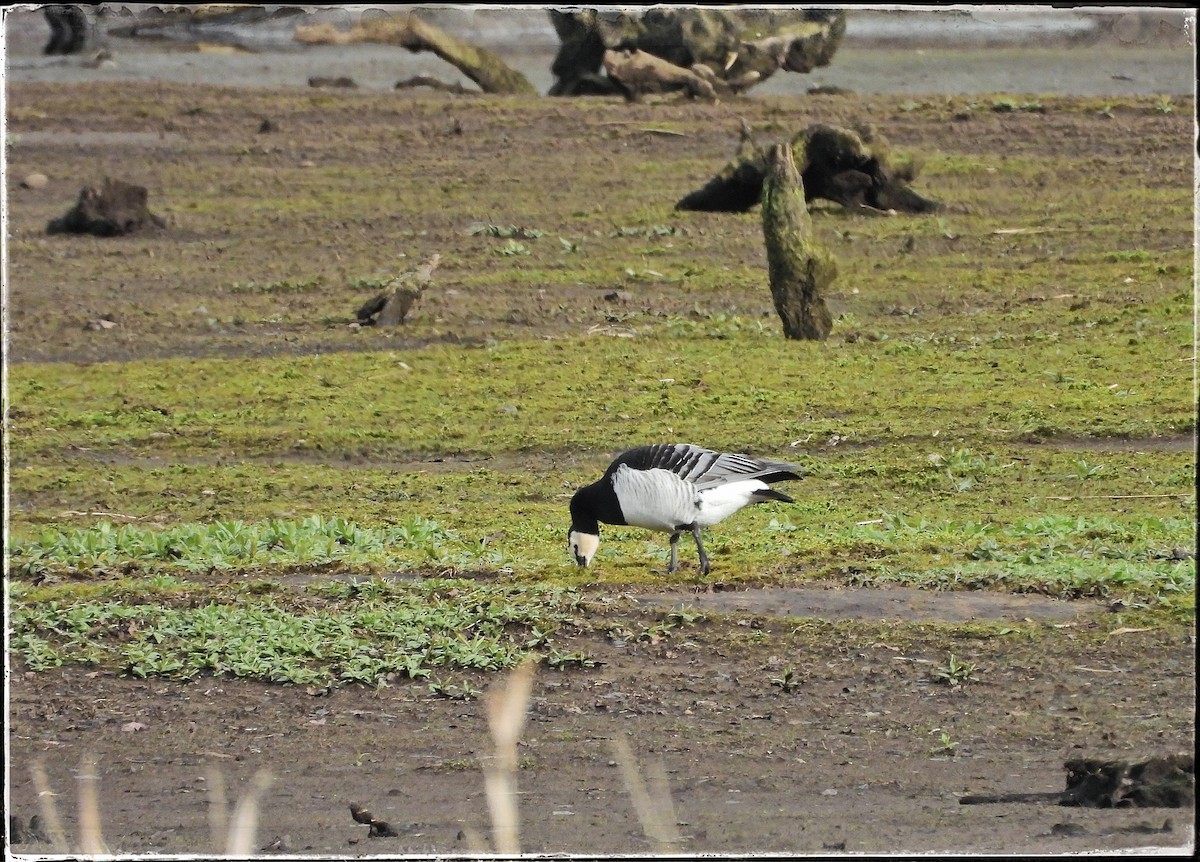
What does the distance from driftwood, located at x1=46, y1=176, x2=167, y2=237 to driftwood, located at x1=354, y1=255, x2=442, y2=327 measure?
5.43 metres

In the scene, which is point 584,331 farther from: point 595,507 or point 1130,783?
point 1130,783

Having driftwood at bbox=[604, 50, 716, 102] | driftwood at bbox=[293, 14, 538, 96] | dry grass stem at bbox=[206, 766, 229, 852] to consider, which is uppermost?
driftwood at bbox=[293, 14, 538, 96]

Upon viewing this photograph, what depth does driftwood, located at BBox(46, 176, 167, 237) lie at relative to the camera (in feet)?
73.3

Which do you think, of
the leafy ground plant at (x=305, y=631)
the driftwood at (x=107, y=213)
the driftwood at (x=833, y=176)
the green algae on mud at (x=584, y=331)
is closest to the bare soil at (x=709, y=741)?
the leafy ground plant at (x=305, y=631)

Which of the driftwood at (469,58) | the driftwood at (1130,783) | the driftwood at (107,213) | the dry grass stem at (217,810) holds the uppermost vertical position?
the driftwood at (469,58)

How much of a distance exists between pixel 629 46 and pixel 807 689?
22.1 meters

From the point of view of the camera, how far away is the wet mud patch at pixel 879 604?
865cm

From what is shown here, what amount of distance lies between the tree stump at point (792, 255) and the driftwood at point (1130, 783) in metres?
10.4

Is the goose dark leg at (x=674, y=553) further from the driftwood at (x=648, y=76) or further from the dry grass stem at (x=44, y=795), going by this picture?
the driftwood at (x=648, y=76)

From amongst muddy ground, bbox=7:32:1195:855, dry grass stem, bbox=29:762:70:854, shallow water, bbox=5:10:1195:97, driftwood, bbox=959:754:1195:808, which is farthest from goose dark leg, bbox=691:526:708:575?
shallow water, bbox=5:10:1195:97

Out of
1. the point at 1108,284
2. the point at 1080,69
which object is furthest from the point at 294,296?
the point at 1080,69

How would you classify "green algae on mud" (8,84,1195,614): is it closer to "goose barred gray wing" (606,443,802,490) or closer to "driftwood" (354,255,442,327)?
"driftwood" (354,255,442,327)

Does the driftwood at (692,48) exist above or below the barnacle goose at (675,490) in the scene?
above

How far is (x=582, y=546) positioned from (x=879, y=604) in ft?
5.15
